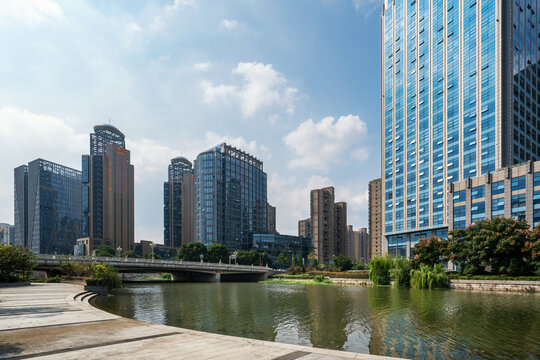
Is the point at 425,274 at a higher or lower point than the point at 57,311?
lower

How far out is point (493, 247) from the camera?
170 ft

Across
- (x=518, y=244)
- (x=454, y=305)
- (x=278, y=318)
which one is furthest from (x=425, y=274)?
(x=278, y=318)

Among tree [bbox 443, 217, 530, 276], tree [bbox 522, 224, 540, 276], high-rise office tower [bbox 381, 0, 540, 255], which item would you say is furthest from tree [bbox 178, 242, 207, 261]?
tree [bbox 522, 224, 540, 276]

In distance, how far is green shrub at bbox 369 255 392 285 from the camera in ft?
201

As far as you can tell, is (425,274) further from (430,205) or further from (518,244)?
(430,205)

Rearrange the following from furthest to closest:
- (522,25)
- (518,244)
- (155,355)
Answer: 1. (522,25)
2. (518,244)
3. (155,355)

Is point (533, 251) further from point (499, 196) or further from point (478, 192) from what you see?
point (478, 192)

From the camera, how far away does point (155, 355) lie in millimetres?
10766

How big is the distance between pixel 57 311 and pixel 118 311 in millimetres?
9457

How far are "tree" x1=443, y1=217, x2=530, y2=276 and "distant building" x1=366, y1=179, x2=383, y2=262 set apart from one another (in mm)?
134367

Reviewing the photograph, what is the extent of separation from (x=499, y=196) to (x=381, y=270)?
109ft

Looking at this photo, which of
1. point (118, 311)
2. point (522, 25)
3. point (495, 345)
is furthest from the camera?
point (522, 25)

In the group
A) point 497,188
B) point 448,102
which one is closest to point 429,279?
point 497,188

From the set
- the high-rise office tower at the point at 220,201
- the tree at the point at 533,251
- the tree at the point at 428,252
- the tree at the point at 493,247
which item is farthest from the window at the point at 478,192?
the high-rise office tower at the point at 220,201
